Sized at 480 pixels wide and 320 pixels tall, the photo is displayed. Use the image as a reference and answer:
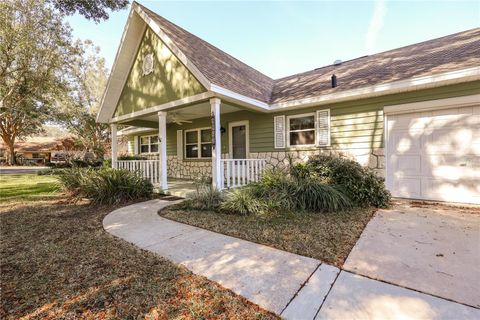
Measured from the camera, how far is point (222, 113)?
912 centimetres

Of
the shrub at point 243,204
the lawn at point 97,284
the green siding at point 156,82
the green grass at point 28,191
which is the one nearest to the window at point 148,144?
the green siding at point 156,82

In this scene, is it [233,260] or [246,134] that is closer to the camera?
[233,260]

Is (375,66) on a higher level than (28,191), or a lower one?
higher

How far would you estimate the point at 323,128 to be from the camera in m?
7.03

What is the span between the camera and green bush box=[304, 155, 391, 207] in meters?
5.41

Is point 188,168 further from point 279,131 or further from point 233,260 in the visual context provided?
point 233,260

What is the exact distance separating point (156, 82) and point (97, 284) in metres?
6.41

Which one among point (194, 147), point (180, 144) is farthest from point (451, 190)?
point (180, 144)

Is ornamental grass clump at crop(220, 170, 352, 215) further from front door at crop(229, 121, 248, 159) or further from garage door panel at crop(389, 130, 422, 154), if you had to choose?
front door at crop(229, 121, 248, 159)

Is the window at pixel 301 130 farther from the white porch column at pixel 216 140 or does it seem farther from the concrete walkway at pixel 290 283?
the concrete walkway at pixel 290 283

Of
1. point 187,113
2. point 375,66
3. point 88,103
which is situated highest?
point 88,103

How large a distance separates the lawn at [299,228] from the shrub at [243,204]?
0.22 metres

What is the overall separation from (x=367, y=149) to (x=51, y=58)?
1707 cm

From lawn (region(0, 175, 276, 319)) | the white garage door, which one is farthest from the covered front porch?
the white garage door
